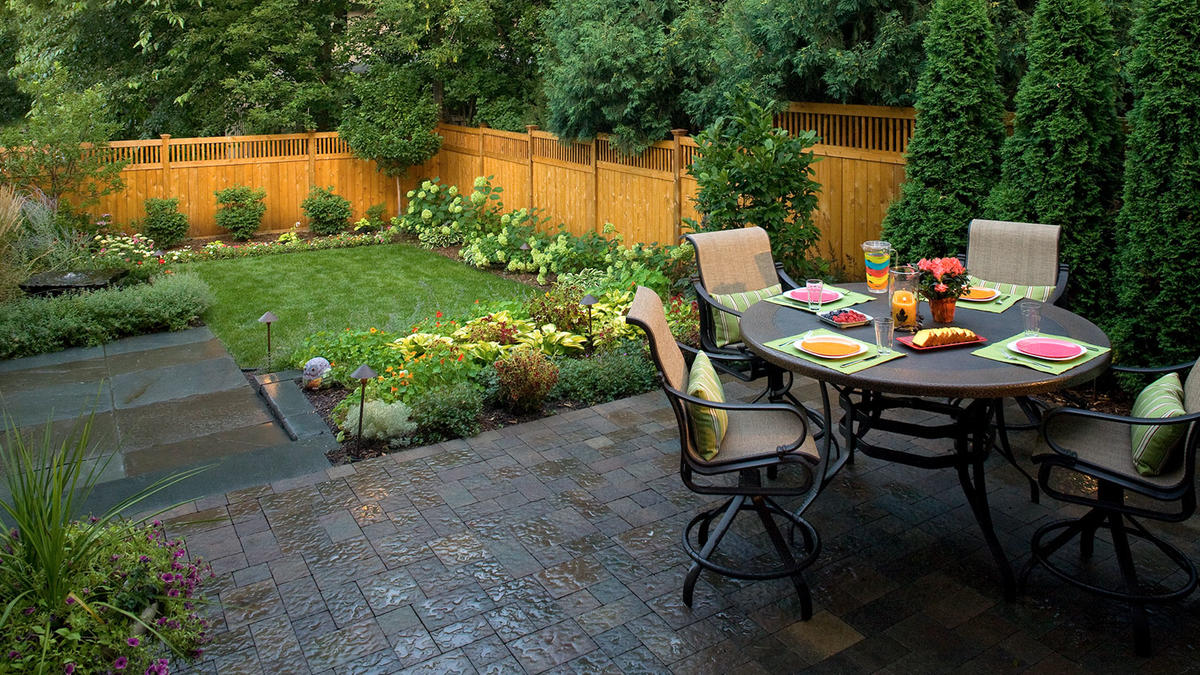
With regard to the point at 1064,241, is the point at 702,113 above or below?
above

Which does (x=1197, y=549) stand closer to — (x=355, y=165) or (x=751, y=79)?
(x=751, y=79)

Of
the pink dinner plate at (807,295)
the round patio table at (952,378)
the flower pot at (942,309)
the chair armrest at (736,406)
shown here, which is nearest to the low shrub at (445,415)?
the round patio table at (952,378)

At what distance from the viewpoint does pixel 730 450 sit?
328 cm

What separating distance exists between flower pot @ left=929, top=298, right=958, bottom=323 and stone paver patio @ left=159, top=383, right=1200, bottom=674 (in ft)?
2.67

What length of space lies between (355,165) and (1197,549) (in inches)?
459

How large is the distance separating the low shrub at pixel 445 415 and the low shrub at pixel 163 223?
311 inches

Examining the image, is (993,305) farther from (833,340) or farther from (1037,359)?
(833,340)

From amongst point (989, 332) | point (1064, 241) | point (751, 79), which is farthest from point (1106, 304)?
point (751, 79)

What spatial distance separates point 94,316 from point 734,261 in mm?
5412

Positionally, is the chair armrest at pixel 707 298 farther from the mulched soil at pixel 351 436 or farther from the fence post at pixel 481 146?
the fence post at pixel 481 146

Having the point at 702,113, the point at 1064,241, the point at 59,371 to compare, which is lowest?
the point at 59,371

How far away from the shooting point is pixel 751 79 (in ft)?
23.1

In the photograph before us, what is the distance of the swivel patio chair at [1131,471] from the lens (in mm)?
2928

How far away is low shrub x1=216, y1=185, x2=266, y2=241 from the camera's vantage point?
39.3ft
